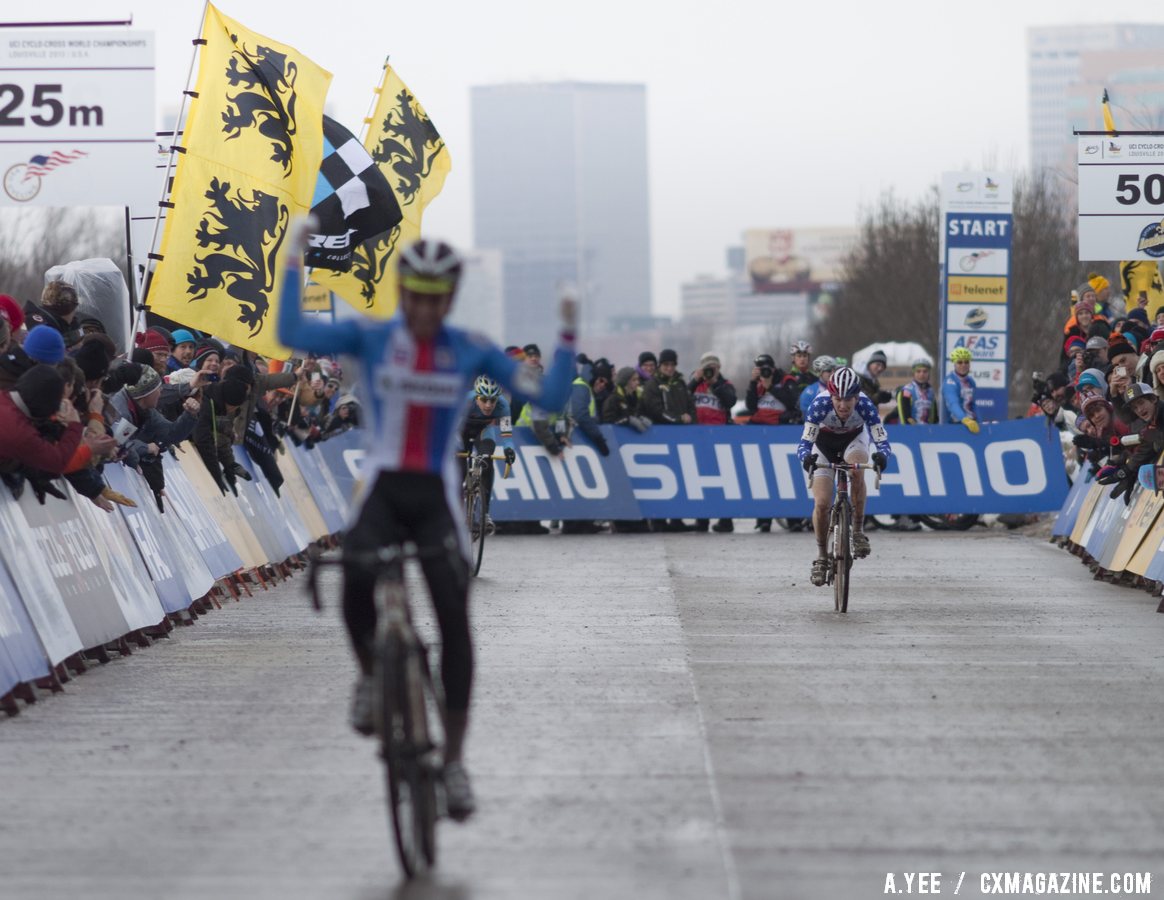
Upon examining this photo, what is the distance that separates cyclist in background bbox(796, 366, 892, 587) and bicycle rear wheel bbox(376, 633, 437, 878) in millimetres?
8664

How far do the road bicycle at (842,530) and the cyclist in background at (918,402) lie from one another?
11.4 metres

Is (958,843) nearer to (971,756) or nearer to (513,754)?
(971,756)

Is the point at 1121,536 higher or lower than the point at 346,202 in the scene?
lower

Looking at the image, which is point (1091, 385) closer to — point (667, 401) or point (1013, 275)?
point (667, 401)

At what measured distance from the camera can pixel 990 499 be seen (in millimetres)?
25344

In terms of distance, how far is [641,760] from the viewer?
27.4ft

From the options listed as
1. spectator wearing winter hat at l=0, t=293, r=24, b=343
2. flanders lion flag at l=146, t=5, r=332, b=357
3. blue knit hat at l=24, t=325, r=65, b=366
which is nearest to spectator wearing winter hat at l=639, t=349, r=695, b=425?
flanders lion flag at l=146, t=5, r=332, b=357

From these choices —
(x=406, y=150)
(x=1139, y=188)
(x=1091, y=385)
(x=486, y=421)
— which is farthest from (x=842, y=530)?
(x=1139, y=188)

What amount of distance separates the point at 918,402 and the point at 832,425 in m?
11.6

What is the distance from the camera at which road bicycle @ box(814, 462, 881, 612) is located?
14.6 metres

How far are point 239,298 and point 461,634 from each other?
9.46 metres

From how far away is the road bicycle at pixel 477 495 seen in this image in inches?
702

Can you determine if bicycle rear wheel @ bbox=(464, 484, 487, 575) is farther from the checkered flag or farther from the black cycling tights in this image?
the black cycling tights

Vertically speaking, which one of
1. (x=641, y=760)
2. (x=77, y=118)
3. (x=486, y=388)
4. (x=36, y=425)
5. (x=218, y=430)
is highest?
(x=77, y=118)
